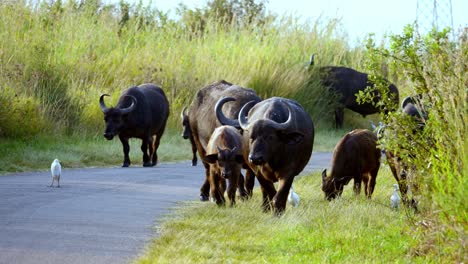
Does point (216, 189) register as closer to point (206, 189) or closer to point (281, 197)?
point (281, 197)

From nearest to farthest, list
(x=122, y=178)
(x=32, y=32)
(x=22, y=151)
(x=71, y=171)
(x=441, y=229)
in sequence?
1. (x=441, y=229)
2. (x=122, y=178)
3. (x=71, y=171)
4. (x=22, y=151)
5. (x=32, y=32)

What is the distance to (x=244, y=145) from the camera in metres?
12.9

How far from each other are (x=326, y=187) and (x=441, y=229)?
20.6 ft

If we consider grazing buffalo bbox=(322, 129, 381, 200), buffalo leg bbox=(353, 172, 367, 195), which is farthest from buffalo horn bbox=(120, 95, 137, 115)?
buffalo leg bbox=(353, 172, 367, 195)

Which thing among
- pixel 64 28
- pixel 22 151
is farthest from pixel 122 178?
pixel 64 28

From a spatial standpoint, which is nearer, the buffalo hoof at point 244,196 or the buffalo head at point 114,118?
A: the buffalo hoof at point 244,196

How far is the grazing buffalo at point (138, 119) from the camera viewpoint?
70.7 feet

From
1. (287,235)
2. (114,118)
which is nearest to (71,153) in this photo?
(114,118)

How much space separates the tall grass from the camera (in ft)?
76.8

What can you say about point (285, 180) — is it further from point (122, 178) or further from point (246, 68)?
point (246, 68)

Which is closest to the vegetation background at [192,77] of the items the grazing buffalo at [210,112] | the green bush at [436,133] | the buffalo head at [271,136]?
the green bush at [436,133]

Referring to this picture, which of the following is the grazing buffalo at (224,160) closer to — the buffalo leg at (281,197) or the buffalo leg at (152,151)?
the buffalo leg at (281,197)

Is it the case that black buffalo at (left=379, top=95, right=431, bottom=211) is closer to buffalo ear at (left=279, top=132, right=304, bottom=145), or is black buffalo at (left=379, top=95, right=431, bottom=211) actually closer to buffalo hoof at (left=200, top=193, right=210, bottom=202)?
buffalo ear at (left=279, top=132, right=304, bottom=145)

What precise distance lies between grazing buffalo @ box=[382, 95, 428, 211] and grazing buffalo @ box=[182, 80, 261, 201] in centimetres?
206
